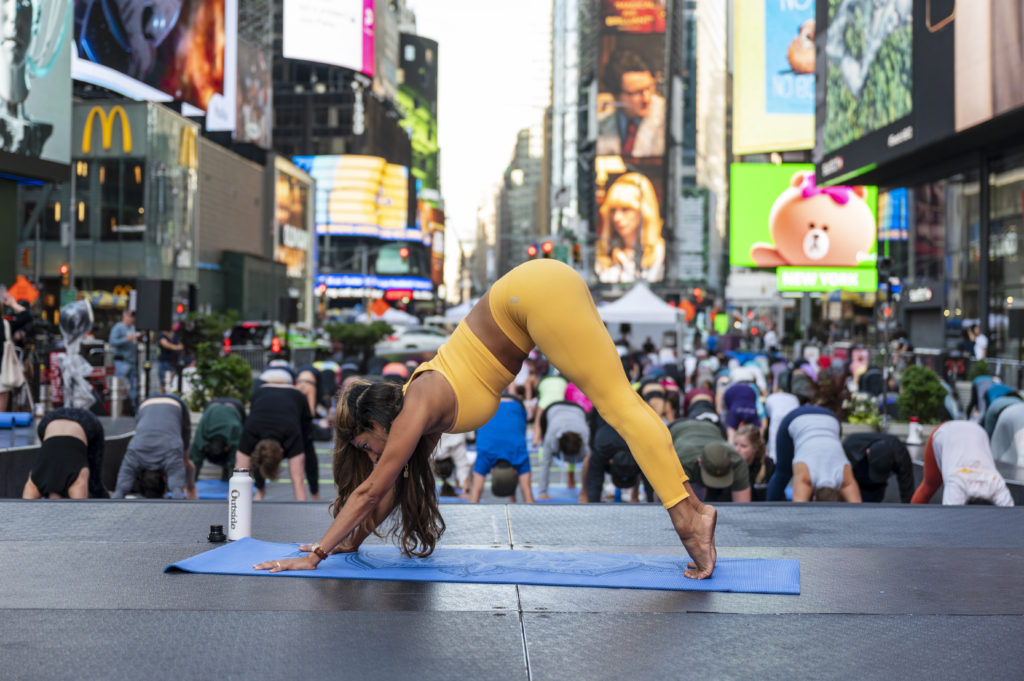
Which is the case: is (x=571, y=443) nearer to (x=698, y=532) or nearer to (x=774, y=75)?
(x=698, y=532)

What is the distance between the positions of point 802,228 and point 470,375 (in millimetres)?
43616

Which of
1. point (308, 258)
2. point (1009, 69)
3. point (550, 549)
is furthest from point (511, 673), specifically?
point (308, 258)

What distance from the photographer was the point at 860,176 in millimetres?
30906

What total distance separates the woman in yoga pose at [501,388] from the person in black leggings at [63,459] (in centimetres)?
434

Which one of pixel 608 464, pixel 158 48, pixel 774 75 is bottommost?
pixel 608 464

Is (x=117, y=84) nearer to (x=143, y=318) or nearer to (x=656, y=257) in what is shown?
(x=143, y=318)

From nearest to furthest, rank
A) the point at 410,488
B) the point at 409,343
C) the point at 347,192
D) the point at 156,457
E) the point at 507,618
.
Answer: the point at 507,618 < the point at 410,488 < the point at 156,457 < the point at 409,343 < the point at 347,192

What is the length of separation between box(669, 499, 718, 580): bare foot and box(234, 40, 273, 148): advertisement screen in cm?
6753

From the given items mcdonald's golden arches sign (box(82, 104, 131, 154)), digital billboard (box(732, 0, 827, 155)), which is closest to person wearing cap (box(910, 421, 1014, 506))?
digital billboard (box(732, 0, 827, 155))

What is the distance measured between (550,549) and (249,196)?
239 ft

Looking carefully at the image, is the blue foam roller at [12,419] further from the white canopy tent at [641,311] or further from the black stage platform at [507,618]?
the white canopy tent at [641,311]

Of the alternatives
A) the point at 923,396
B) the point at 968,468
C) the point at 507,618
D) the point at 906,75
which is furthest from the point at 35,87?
the point at 507,618

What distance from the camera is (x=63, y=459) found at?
8.89 metres

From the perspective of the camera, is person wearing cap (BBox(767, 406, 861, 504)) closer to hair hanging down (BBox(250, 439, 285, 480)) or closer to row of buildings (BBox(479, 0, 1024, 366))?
hair hanging down (BBox(250, 439, 285, 480))
